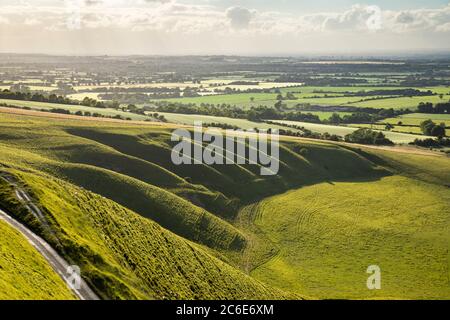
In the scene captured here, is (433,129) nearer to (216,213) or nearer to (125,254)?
(216,213)

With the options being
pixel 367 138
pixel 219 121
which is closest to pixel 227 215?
pixel 367 138

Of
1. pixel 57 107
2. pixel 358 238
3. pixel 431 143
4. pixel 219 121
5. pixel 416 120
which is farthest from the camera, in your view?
pixel 416 120

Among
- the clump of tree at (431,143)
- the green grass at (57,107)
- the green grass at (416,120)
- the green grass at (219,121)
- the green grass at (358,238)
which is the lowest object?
the green grass at (358,238)

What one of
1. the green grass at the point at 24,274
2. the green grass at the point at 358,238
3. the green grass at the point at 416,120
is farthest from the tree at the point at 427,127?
the green grass at the point at 24,274

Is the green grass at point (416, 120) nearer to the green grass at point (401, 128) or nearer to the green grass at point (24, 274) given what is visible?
the green grass at point (401, 128)

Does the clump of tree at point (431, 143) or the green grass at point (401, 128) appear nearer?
the clump of tree at point (431, 143)
